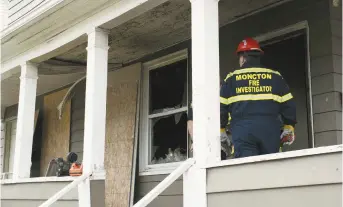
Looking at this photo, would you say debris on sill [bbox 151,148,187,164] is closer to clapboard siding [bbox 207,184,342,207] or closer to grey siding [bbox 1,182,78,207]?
grey siding [bbox 1,182,78,207]

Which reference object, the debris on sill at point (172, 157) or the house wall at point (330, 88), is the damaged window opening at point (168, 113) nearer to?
the debris on sill at point (172, 157)

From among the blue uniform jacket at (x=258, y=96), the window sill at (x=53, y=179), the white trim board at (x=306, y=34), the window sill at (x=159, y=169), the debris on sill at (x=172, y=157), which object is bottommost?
the window sill at (x=53, y=179)

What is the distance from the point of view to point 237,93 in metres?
3.71

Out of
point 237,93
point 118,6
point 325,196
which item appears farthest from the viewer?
point 118,6

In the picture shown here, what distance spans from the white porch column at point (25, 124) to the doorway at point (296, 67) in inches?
124

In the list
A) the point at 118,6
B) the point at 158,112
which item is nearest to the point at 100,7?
the point at 118,6

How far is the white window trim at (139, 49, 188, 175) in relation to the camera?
20.8 ft

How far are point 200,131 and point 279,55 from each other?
2.22 meters

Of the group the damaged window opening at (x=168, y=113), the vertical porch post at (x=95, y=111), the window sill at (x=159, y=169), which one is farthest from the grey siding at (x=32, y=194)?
the damaged window opening at (x=168, y=113)

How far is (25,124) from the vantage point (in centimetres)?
624

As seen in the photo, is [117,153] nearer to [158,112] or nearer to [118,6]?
[158,112]

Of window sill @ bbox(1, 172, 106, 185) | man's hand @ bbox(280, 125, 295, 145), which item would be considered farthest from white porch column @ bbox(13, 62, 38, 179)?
man's hand @ bbox(280, 125, 295, 145)

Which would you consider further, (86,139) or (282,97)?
(86,139)

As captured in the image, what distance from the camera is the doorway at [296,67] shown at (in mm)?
4750
